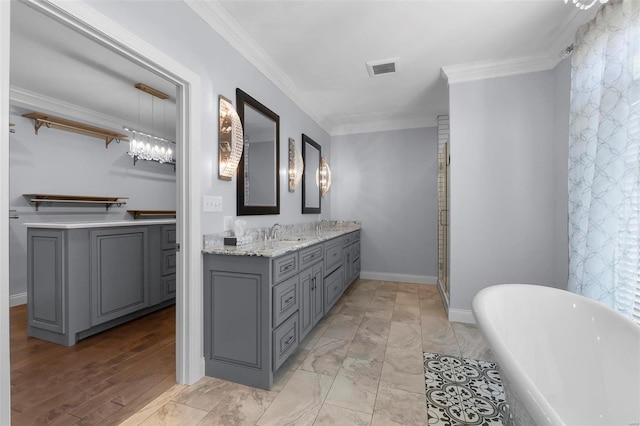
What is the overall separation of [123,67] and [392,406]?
3.71 meters

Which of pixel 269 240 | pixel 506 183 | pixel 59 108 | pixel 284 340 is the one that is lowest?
pixel 284 340

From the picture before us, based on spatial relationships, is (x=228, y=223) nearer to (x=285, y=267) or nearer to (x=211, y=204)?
(x=211, y=204)

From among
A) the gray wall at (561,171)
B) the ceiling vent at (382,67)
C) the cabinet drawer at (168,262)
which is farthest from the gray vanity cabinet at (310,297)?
the gray wall at (561,171)

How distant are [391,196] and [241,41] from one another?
3079 mm

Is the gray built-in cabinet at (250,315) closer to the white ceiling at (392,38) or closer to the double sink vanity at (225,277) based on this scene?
the double sink vanity at (225,277)

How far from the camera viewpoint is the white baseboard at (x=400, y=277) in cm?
432

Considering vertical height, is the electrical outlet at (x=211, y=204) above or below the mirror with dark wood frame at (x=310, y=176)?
below

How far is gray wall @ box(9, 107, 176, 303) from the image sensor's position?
11.0 feet

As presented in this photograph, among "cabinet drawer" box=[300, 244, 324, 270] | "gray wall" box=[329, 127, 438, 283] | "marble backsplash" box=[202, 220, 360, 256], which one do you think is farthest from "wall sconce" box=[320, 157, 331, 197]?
"cabinet drawer" box=[300, 244, 324, 270]

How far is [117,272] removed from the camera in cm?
266

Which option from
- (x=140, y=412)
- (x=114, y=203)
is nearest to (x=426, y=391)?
(x=140, y=412)

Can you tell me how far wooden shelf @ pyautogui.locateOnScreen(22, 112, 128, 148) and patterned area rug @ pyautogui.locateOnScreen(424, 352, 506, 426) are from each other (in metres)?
4.89

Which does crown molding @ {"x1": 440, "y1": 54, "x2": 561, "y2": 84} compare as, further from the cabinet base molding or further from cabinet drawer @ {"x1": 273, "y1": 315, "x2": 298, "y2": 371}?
the cabinet base molding

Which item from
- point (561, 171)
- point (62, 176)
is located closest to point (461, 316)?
point (561, 171)
